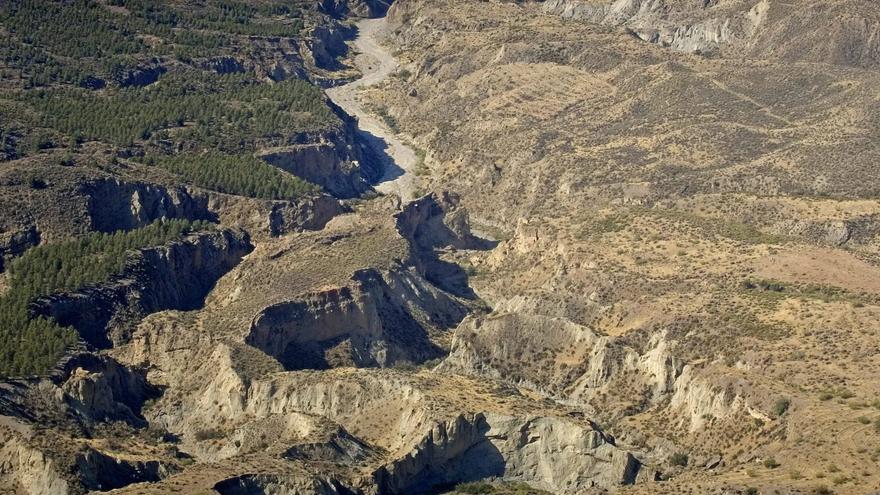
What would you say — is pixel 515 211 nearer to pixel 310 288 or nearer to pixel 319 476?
pixel 310 288

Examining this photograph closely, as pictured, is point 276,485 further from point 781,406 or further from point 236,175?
point 236,175

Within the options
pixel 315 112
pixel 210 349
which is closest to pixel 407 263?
pixel 210 349

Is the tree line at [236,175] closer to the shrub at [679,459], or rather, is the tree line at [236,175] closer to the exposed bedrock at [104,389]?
the exposed bedrock at [104,389]

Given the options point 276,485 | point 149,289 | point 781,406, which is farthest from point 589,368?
point 149,289

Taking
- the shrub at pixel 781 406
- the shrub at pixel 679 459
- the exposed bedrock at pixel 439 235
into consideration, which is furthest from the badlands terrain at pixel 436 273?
the exposed bedrock at pixel 439 235

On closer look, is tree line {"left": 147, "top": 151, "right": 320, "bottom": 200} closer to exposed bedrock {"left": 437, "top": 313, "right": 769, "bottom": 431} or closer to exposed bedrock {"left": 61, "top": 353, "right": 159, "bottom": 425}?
exposed bedrock {"left": 437, "top": 313, "right": 769, "bottom": 431}

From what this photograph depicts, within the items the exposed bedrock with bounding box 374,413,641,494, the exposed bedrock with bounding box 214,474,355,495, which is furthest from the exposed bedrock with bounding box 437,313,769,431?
the exposed bedrock with bounding box 214,474,355,495

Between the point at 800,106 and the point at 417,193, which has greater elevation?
the point at 800,106
